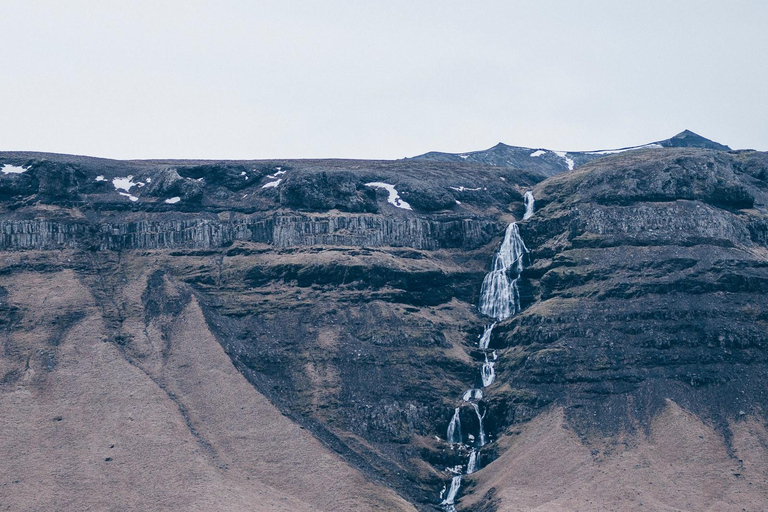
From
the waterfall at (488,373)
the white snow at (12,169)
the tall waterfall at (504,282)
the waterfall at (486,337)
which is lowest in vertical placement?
the waterfall at (488,373)

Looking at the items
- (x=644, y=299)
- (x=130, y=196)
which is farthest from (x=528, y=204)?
(x=130, y=196)

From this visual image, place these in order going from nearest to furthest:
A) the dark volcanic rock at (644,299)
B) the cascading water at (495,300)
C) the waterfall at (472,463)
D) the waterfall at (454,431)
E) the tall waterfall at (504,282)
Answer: the waterfall at (472,463) < the dark volcanic rock at (644,299) < the waterfall at (454,431) < the cascading water at (495,300) < the tall waterfall at (504,282)

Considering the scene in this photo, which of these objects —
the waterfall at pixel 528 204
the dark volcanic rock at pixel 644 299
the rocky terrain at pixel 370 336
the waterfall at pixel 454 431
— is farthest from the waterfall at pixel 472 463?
the waterfall at pixel 528 204

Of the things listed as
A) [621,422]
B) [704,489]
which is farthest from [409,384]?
[704,489]

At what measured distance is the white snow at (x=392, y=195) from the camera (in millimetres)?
157500

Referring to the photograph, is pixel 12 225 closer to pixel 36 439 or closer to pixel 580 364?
pixel 36 439

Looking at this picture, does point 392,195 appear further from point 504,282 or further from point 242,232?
point 242,232

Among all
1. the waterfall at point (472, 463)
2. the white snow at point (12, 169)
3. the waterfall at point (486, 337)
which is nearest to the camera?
the waterfall at point (472, 463)

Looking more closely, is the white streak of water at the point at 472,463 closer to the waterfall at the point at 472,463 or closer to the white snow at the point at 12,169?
the waterfall at the point at 472,463

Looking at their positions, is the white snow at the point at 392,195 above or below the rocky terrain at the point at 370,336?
above

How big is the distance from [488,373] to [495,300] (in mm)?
15877

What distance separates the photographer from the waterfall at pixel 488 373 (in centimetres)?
13080

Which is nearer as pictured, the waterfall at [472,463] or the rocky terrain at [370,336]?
the rocky terrain at [370,336]

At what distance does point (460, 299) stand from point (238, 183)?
1549 inches
